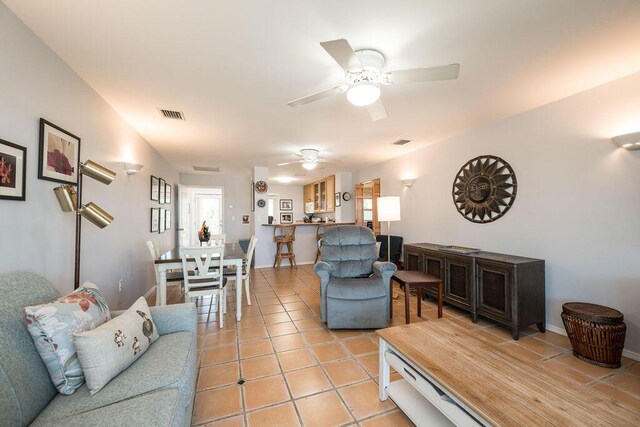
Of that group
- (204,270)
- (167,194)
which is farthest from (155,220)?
(204,270)

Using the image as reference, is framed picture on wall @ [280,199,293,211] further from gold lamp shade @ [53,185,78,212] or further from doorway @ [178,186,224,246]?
gold lamp shade @ [53,185,78,212]

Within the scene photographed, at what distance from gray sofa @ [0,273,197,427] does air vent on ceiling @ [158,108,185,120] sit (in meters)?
2.02

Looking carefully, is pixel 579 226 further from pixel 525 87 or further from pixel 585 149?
pixel 525 87

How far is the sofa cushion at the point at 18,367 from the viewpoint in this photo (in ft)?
3.10

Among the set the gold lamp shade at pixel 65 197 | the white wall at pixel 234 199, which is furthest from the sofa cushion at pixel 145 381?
the white wall at pixel 234 199

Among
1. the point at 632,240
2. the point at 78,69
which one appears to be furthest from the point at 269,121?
the point at 632,240

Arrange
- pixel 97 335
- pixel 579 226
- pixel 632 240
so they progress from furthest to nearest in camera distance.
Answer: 1. pixel 579 226
2. pixel 632 240
3. pixel 97 335

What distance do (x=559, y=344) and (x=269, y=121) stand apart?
3727 millimetres

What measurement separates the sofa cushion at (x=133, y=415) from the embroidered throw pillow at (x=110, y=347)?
5.8 inches

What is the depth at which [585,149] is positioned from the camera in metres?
2.41

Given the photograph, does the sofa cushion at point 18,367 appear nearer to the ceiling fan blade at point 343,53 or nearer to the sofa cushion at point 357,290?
the ceiling fan blade at point 343,53

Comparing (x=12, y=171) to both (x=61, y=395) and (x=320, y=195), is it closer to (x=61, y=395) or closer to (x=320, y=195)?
(x=61, y=395)

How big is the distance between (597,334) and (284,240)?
486 cm

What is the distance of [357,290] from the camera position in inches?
105
